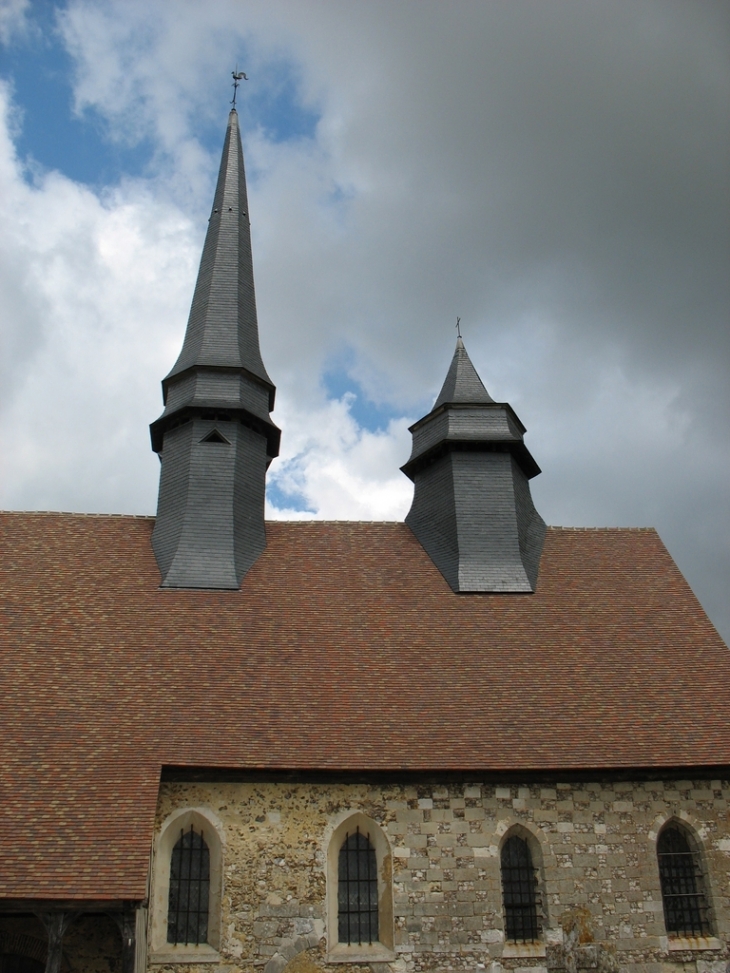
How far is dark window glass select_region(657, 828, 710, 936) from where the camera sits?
38.0 ft

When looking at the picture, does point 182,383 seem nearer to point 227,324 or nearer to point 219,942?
point 227,324

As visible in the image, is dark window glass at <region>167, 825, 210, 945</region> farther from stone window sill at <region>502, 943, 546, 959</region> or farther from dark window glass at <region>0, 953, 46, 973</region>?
stone window sill at <region>502, 943, 546, 959</region>

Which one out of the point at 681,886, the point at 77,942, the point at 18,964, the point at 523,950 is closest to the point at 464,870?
the point at 523,950

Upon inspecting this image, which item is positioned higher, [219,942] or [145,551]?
[145,551]

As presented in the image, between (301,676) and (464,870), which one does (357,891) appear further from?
(301,676)

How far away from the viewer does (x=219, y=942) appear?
10570 millimetres

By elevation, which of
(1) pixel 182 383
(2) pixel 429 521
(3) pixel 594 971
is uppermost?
(1) pixel 182 383

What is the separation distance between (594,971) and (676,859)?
212cm

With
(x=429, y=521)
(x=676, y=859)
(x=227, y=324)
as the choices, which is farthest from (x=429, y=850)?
(x=227, y=324)

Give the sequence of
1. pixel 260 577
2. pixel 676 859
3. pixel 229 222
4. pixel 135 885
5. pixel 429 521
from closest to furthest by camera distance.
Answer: pixel 135 885 < pixel 676 859 < pixel 260 577 < pixel 429 521 < pixel 229 222

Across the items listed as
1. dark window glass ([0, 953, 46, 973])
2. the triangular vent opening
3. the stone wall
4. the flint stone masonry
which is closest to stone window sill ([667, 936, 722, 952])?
the flint stone masonry

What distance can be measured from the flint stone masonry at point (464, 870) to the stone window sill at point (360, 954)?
0.07m

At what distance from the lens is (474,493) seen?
16.9 meters

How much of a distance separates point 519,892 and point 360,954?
8.12 ft
